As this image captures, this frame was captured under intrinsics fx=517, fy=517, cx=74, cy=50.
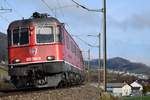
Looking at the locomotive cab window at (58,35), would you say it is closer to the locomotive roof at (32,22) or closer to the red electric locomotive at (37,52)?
the red electric locomotive at (37,52)

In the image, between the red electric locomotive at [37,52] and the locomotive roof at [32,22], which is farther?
the locomotive roof at [32,22]

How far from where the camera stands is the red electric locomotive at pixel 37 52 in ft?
83.4

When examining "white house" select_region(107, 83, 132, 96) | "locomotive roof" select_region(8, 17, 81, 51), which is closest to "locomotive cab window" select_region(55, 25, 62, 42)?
"locomotive roof" select_region(8, 17, 81, 51)

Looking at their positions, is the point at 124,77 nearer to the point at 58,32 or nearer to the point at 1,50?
the point at 1,50

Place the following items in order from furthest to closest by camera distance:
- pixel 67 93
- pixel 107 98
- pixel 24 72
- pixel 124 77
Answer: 1. pixel 124 77
2. pixel 107 98
3. pixel 24 72
4. pixel 67 93

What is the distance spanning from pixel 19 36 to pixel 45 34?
4.44ft

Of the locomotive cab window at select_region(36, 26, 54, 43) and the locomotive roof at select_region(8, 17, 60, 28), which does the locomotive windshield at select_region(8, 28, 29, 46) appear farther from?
the locomotive cab window at select_region(36, 26, 54, 43)

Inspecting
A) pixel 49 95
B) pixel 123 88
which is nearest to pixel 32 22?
pixel 49 95

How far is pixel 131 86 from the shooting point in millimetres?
159125

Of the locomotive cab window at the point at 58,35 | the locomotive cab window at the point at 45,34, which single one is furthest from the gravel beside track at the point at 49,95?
the locomotive cab window at the point at 45,34

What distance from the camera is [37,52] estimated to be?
25.5m

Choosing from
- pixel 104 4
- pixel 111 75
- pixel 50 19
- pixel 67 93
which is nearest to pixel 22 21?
pixel 50 19

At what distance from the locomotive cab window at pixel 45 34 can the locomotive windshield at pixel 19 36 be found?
24.0 inches

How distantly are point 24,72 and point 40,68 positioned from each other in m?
0.81
